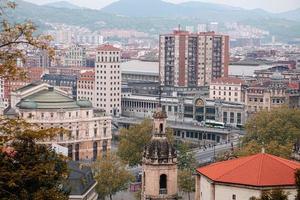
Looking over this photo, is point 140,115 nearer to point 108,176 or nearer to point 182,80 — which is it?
point 182,80

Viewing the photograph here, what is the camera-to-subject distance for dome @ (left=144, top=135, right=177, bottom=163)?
4062cm

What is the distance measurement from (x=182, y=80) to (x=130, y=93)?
594 inches

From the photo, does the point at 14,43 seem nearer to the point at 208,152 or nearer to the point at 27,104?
the point at 27,104

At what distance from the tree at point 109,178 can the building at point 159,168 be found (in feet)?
76.0

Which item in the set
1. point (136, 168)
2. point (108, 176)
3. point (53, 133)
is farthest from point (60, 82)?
point (53, 133)

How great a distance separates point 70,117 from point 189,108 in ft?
118

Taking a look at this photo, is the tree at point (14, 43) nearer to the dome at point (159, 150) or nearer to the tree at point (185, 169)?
the dome at point (159, 150)

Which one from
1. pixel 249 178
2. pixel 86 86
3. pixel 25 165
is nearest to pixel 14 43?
pixel 25 165

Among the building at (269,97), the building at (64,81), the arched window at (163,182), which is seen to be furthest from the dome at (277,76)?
the arched window at (163,182)

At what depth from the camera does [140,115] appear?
448 ft

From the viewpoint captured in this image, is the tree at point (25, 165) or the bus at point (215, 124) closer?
the tree at point (25, 165)

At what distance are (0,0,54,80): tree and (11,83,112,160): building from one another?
7106 centimetres

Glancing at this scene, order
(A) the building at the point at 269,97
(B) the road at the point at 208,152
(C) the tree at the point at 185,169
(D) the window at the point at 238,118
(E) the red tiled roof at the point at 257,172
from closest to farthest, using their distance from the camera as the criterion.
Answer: (E) the red tiled roof at the point at 257,172 → (C) the tree at the point at 185,169 → (B) the road at the point at 208,152 → (A) the building at the point at 269,97 → (D) the window at the point at 238,118

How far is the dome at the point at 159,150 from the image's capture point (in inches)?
1599
